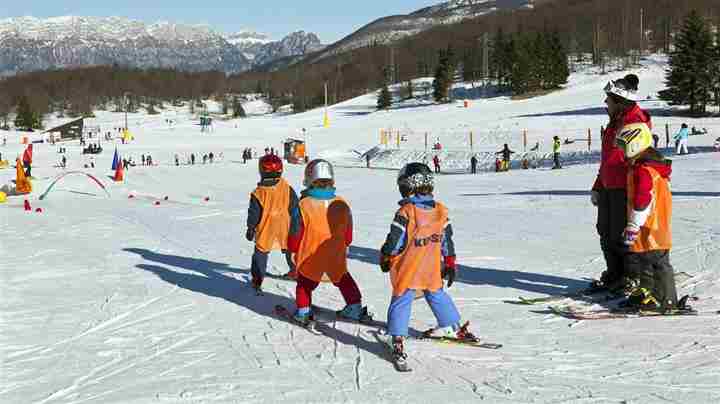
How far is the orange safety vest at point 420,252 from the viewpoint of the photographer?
4.75 meters

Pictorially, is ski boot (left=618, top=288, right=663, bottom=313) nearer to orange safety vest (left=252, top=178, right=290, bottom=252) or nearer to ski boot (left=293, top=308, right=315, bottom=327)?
ski boot (left=293, top=308, right=315, bottom=327)

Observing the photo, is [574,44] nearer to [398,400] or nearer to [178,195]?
[178,195]

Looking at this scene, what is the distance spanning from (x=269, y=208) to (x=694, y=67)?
46.0 meters

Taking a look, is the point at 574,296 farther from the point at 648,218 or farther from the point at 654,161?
the point at 654,161

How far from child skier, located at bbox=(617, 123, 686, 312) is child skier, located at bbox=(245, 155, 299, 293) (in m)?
3.23

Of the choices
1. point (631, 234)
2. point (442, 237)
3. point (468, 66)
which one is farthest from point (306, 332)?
point (468, 66)

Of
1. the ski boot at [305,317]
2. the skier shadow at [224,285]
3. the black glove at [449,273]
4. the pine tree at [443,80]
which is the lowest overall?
the skier shadow at [224,285]

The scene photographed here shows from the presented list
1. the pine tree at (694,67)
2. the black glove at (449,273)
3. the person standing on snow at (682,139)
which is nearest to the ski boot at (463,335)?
the black glove at (449,273)

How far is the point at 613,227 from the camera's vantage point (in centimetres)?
632

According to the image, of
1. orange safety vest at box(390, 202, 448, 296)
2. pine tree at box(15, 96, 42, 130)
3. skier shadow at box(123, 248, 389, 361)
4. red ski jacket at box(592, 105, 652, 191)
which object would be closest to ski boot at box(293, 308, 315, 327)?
skier shadow at box(123, 248, 389, 361)

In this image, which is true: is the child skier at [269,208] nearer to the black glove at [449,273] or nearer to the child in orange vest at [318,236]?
the child in orange vest at [318,236]

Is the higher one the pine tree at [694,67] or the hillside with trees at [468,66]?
the hillside with trees at [468,66]

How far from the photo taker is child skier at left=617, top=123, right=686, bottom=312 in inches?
216

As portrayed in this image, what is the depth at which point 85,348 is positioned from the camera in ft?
18.1
